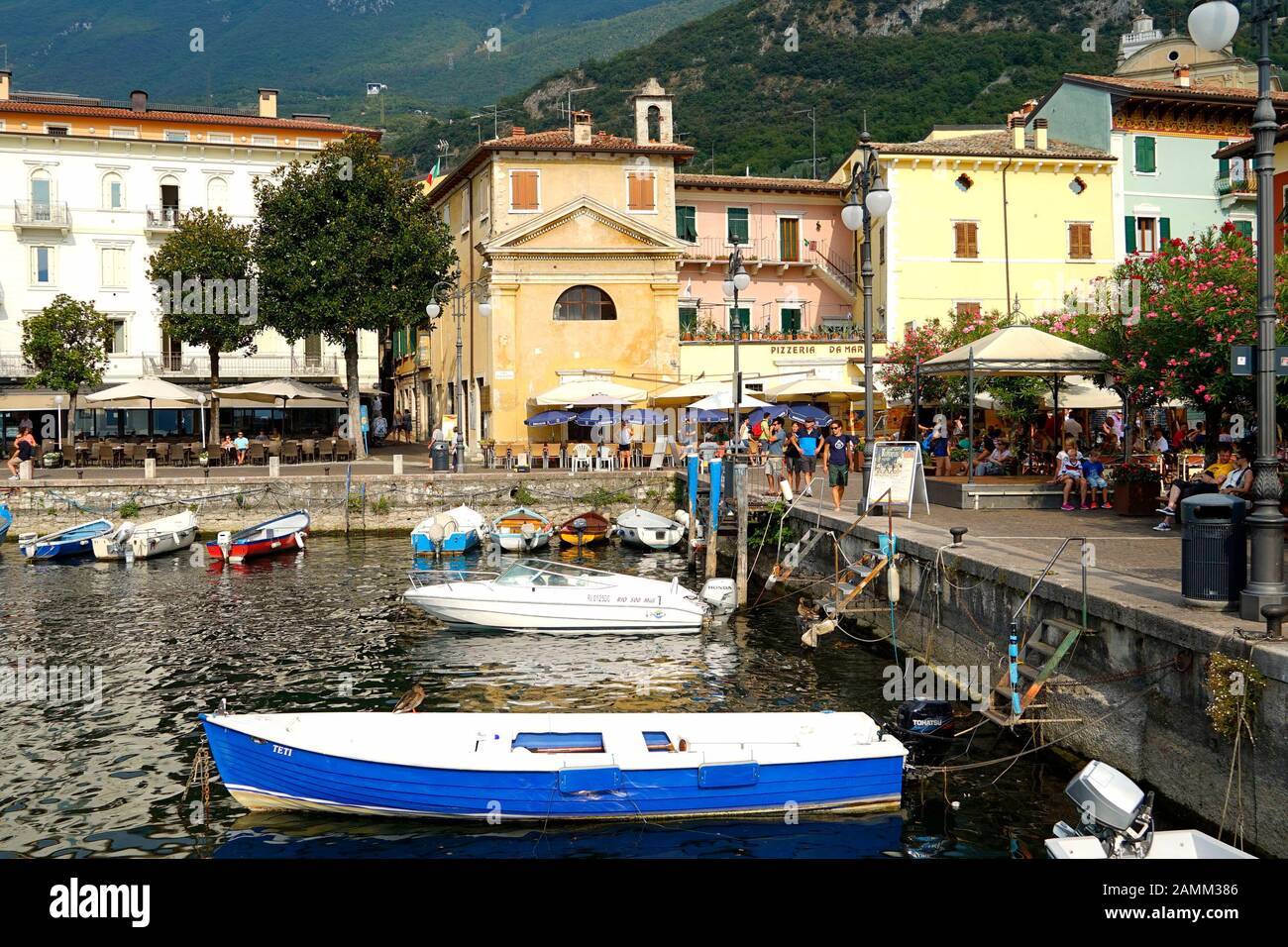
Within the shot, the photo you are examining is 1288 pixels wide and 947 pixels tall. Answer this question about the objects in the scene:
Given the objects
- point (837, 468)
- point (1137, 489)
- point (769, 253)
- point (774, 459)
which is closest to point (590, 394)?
point (774, 459)

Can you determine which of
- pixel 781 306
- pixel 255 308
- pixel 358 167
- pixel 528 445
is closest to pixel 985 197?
pixel 781 306

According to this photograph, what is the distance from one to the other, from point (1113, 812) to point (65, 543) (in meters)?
29.5

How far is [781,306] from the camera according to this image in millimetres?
→ 48250

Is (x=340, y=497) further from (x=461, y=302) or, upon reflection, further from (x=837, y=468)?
(x=837, y=468)

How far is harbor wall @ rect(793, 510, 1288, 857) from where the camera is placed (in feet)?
31.3

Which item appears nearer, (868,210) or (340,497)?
(868,210)

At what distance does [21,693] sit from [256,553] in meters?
14.6

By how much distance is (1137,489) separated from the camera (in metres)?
20.5

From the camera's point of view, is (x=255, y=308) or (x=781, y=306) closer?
(x=255, y=308)

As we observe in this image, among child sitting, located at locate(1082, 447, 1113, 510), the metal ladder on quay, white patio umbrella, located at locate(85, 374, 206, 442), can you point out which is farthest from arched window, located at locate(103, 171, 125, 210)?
the metal ladder on quay

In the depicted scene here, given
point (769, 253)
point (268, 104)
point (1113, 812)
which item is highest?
point (268, 104)

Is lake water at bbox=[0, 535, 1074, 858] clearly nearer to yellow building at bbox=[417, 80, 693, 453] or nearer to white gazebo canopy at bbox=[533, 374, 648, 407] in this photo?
white gazebo canopy at bbox=[533, 374, 648, 407]
